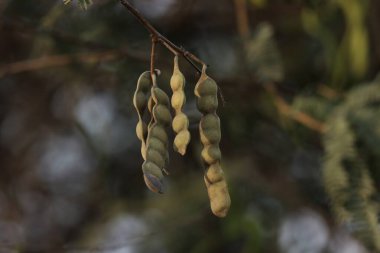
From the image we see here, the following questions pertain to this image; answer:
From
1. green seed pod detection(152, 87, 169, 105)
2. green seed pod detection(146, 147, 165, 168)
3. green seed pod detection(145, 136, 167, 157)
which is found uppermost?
green seed pod detection(152, 87, 169, 105)

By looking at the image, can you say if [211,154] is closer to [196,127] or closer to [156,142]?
[156,142]

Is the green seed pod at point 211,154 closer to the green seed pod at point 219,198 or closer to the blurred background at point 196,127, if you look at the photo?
the green seed pod at point 219,198

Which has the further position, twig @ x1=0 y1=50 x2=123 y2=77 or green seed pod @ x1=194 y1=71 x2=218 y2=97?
twig @ x1=0 y1=50 x2=123 y2=77

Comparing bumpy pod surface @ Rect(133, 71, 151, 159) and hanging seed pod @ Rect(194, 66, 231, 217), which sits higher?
bumpy pod surface @ Rect(133, 71, 151, 159)

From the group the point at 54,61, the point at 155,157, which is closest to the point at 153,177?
the point at 155,157

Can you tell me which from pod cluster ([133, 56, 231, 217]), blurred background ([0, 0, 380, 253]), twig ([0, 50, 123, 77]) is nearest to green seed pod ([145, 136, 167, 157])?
pod cluster ([133, 56, 231, 217])

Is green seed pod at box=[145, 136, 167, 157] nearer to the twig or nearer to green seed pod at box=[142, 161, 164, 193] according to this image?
green seed pod at box=[142, 161, 164, 193]
